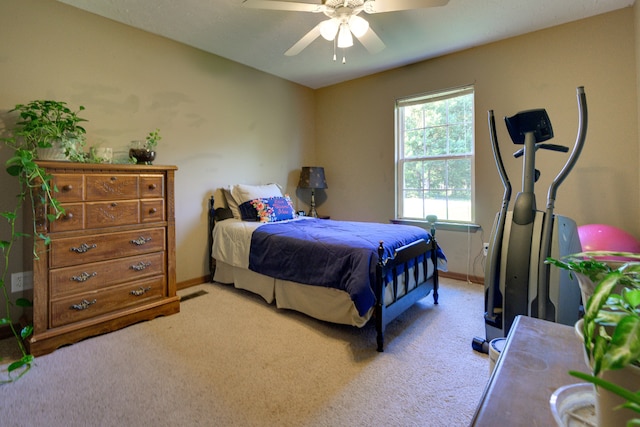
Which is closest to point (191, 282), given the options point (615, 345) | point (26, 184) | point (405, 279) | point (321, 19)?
point (26, 184)

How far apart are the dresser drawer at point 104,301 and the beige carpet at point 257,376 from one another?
0.62 ft

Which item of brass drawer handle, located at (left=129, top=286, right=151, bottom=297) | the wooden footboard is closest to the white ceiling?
the wooden footboard

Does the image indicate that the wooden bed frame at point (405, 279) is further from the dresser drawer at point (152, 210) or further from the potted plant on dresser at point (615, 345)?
the dresser drawer at point (152, 210)

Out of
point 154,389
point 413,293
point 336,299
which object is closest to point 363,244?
point 336,299

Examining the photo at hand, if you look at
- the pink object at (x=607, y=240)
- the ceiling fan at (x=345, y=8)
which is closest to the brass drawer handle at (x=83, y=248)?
the ceiling fan at (x=345, y=8)

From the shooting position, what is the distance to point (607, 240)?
2346 millimetres

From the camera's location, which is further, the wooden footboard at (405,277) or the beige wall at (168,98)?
the beige wall at (168,98)

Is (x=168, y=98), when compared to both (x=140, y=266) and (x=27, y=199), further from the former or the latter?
(x=140, y=266)

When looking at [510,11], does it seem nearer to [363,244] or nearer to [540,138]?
[540,138]

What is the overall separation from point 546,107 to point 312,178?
2705mm

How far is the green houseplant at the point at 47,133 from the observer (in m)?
2.06

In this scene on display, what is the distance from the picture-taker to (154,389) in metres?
1.65

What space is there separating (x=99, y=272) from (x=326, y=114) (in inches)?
140

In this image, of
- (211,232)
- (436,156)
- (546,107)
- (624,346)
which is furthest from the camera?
(436,156)
